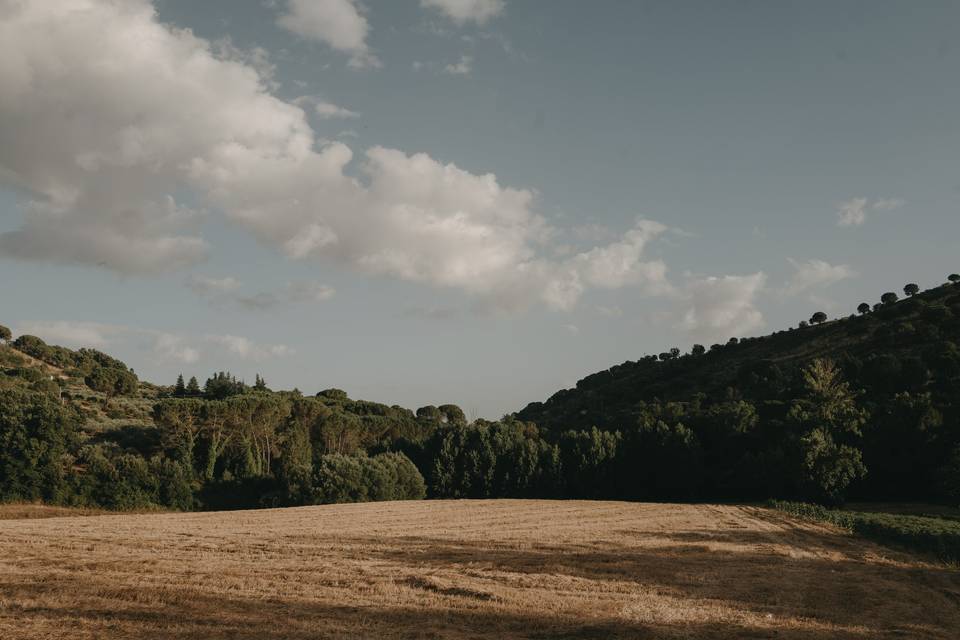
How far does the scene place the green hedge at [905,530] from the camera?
29938 millimetres

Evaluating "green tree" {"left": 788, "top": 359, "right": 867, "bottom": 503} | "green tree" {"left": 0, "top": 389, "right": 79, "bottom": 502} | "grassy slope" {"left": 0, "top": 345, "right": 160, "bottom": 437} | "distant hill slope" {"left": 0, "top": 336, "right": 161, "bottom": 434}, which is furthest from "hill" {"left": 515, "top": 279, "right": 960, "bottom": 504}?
"distant hill slope" {"left": 0, "top": 336, "right": 161, "bottom": 434}

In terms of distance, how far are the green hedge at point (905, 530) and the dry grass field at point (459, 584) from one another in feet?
5.65

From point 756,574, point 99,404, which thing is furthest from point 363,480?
point 99,404

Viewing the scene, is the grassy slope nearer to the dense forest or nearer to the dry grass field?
the dense forest

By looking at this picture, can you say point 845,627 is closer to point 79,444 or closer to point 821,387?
point 821,387

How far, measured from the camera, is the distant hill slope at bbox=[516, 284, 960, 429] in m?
81.2

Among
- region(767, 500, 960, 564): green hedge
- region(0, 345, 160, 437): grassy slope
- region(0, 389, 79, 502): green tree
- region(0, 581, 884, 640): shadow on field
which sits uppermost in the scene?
region(0, 345, 160, 437): grassy slope

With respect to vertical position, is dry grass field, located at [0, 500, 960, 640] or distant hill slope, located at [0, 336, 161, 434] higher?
distant hill slope, located at [0, 336, 161, 434]

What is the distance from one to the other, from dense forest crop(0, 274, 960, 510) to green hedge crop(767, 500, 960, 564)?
987 centimetres

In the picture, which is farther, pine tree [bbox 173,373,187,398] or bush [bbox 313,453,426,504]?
pine tree [bbox 173,373,187,398]

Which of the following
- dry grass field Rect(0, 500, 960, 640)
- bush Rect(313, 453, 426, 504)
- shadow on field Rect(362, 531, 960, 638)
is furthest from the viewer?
bush Rect(313, 453, 426, 504)

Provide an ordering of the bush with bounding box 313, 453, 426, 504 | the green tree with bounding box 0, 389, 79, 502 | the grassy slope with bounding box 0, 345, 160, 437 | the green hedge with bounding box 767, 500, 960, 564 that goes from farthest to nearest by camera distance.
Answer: the grassy slope with bounding box 0, 345, 160, 437 < the bush with bounding box 313, 453, 426, 504 < the green tree with bounding box 0, 389, 79, 502 < the green hedge with bounding box 767, 500, 960, 564

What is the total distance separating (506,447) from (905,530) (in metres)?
46.0

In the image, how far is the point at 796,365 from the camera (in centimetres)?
10944
